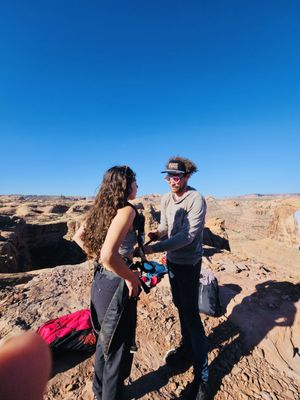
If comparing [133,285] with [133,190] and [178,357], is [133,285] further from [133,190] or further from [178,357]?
[178,357]

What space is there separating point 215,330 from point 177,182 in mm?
2597

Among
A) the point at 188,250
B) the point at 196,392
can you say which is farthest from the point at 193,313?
the point at 196,392

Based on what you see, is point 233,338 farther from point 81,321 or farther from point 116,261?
point 116,261

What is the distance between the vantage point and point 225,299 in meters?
4.94

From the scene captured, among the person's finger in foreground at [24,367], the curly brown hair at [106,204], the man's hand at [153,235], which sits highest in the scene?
the curly brown hair at [106,204]

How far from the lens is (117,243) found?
79.8 inches

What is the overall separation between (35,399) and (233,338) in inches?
151

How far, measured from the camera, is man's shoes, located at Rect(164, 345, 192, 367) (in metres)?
3.25

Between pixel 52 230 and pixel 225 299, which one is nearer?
pixel 225 299

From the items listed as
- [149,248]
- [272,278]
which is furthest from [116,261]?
[272,278]

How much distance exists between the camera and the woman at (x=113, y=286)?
2223mm

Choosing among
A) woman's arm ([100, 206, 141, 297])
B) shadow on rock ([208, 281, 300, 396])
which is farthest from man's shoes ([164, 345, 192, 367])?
woman's arm ([100, 206, 141, 297])

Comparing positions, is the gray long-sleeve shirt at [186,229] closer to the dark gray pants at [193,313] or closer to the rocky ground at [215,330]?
the dark gray pants at [193,313]

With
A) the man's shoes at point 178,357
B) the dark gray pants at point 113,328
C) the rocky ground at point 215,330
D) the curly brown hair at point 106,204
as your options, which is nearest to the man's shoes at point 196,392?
the rocky ground at point 215,330
